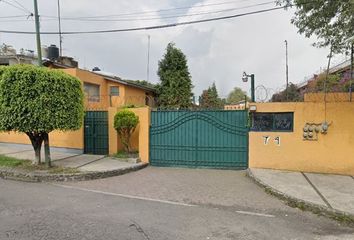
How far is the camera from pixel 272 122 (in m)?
10.9

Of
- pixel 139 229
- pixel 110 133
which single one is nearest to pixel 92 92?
pixel 110 133

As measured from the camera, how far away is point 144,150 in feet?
41.1

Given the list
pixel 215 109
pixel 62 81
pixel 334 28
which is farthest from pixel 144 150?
pixel 334 28

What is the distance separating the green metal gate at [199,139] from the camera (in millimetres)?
11461

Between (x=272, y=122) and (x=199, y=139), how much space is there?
105 inches

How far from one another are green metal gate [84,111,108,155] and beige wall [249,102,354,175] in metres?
6.49

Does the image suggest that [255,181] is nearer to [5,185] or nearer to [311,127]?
[311,127]

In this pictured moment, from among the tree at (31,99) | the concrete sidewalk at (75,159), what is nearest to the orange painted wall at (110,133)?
the concrete sidewalk at (75,159)

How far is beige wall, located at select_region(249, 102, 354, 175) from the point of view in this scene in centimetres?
1014

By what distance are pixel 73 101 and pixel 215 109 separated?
16.3 ft

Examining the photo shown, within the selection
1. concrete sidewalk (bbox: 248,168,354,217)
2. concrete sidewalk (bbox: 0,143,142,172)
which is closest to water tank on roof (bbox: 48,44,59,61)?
concrete sidewalk (bbox: 0,143,142,172)

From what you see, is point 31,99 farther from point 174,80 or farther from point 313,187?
point 174,80

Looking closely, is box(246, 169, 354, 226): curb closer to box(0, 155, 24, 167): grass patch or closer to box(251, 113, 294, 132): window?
box(251, 113, 294, 132): window

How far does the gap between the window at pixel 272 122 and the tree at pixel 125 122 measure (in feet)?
14.7
